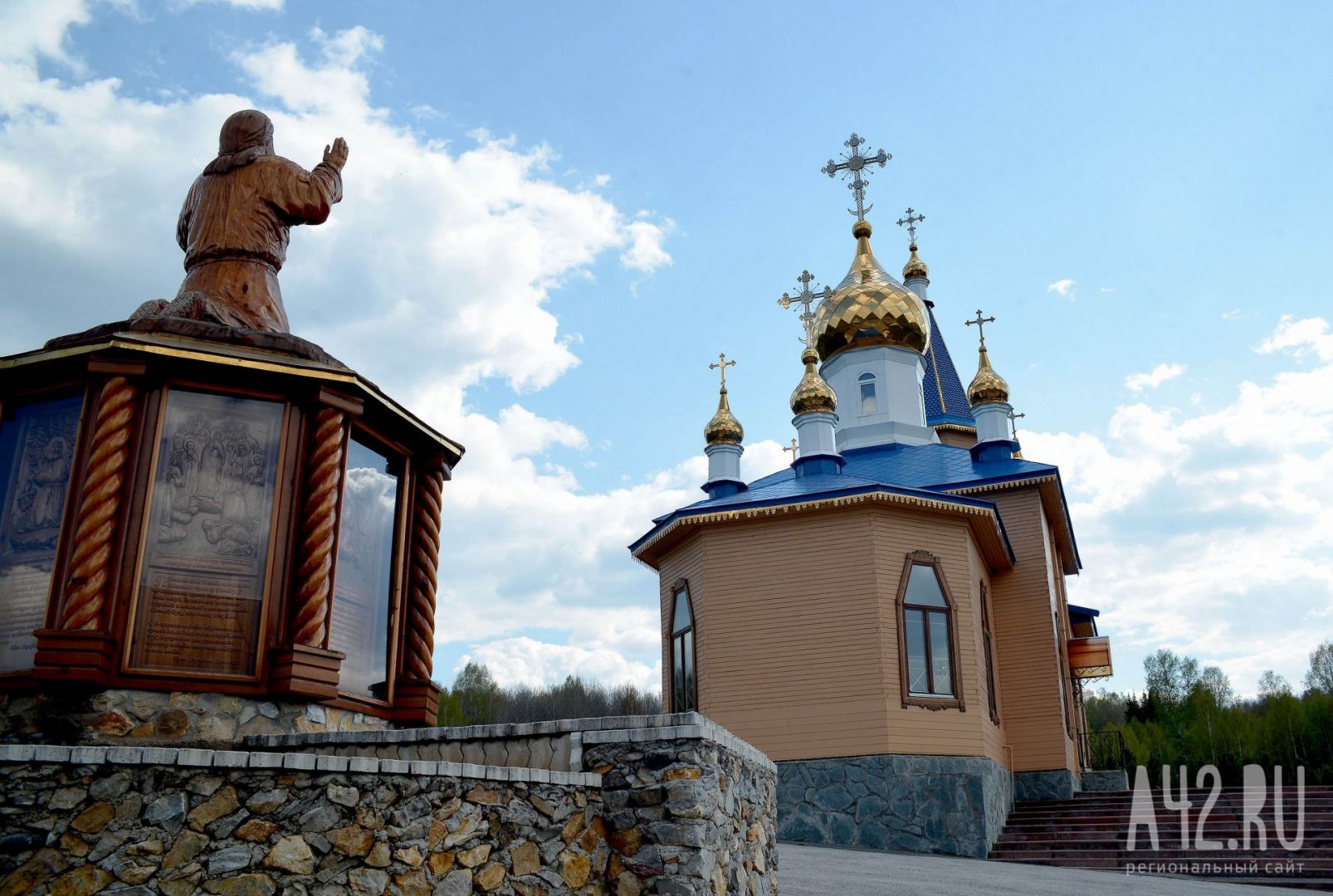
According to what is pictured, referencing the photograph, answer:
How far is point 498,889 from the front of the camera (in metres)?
4.76

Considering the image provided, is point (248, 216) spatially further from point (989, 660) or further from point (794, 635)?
point (989, 660)

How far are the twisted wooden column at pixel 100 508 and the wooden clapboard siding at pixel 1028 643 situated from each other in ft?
45.2

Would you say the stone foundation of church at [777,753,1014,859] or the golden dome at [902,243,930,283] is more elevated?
the golden dome at [902,243,930,283]

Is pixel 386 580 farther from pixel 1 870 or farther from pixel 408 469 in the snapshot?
pixel 1 870

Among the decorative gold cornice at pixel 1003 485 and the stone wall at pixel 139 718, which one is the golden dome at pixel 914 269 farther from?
the stone wall at pixel 139 718

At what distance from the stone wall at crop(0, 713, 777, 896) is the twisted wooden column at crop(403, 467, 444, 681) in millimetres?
2677

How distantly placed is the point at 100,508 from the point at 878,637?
995cm

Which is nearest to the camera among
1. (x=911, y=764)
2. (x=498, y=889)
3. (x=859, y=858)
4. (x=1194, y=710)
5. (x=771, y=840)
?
(x=498, y=889)

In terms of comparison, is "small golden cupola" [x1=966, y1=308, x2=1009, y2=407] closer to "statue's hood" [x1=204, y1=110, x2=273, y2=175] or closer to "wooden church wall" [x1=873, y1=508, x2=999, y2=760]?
"wooden church wall" [x1=873, y1=508, x2=999, y2=760]

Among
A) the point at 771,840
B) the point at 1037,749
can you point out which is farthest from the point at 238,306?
the point at 1037,749

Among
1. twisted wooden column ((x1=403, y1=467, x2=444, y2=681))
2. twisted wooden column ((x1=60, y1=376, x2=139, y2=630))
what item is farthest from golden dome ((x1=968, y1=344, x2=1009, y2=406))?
twisted wooden column ((x1=60, y1=376, x2=139, y2=630))

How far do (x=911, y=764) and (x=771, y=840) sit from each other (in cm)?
735

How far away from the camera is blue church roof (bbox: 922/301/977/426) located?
2620 cm

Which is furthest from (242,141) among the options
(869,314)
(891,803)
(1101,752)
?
(1101,752)
